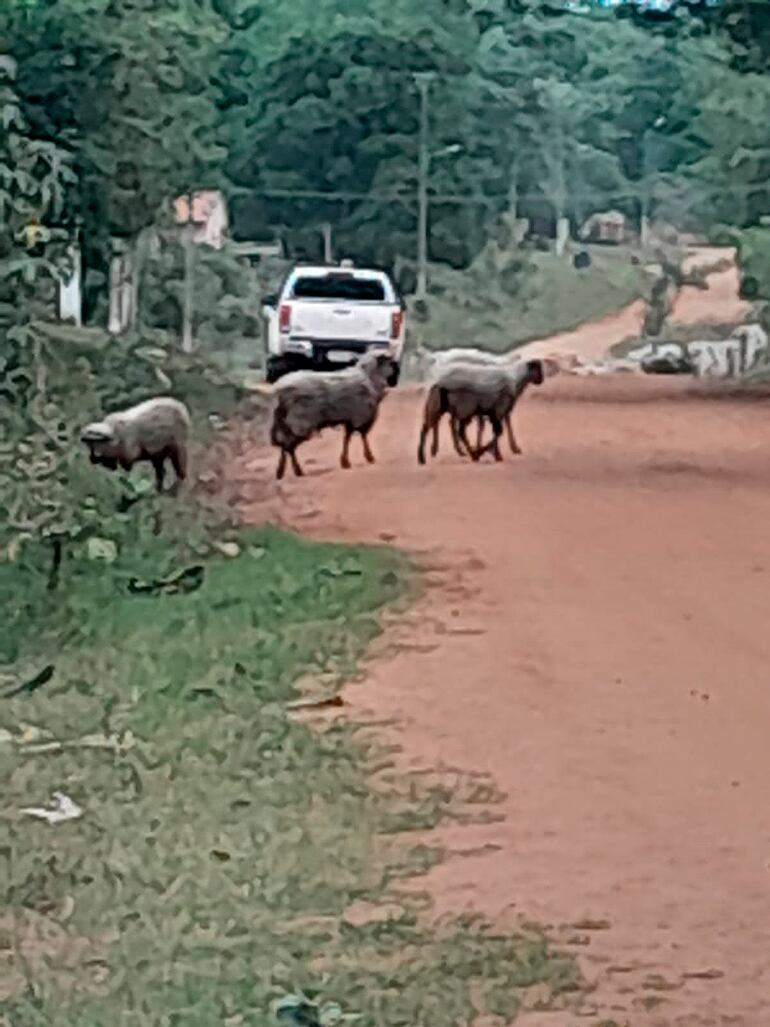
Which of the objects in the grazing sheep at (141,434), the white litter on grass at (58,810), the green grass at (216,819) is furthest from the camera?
the grazing sheep at (141,434)

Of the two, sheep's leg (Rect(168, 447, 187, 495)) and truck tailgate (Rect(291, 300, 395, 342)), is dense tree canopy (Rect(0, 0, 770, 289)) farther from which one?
sheep's leg (Rect(168, 447, 187, 495))

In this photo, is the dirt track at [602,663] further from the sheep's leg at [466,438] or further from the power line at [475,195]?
the power line at [475,195]

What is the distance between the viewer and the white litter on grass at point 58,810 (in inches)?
71.6

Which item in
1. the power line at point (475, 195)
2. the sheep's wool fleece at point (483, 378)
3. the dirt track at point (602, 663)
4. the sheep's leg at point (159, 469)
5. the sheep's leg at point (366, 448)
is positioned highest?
the power line at point (475, 195)

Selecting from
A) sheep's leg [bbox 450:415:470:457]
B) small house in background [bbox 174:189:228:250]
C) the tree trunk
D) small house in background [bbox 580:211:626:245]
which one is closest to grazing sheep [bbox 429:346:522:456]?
sheep's leg [bbox 450:415:470:457]

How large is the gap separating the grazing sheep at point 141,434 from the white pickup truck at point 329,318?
11 cm

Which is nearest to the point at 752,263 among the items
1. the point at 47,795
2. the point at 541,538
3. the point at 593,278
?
the point at 593,278

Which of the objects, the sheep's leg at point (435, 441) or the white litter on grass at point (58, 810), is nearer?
the white litter on grass at point (58, 810)

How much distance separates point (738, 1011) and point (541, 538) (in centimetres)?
47

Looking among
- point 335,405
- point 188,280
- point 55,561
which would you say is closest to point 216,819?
point 55,561

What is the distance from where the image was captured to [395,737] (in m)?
1.80

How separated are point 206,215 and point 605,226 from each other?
375 mm

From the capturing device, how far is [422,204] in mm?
1965

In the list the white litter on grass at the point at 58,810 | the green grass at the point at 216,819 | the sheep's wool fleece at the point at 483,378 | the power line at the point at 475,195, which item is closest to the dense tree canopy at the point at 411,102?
the power line at the point at 475,195
